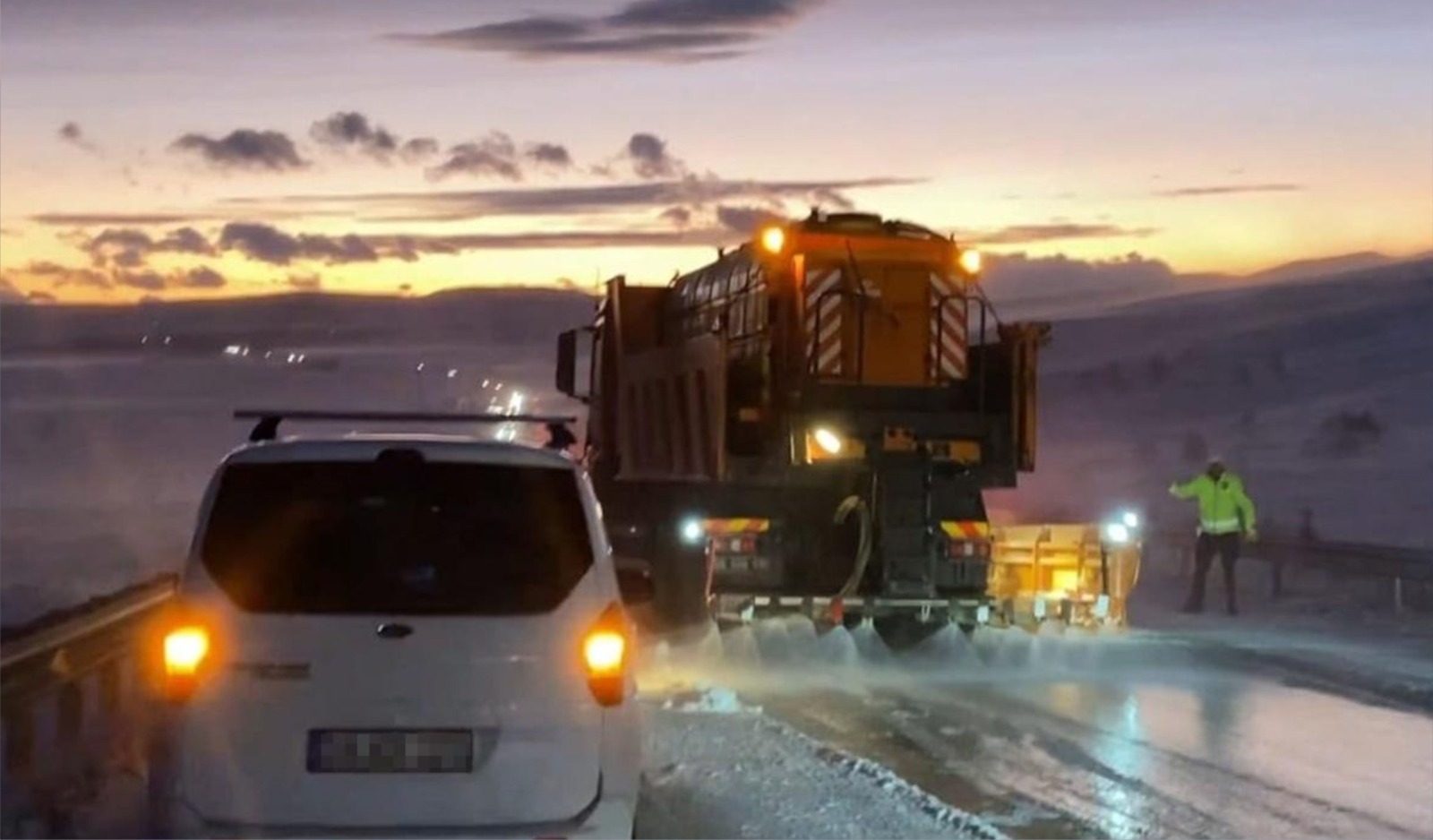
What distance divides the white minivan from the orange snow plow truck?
10.0m

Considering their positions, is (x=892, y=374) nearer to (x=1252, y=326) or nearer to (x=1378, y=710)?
(x=1378, y=710)

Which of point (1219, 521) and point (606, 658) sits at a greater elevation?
point (1219, 521)

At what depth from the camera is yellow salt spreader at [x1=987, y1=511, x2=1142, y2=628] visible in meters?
18.9

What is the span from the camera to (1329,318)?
292 feet

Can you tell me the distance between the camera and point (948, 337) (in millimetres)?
19422

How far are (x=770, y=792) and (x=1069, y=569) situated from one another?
26.8 ft

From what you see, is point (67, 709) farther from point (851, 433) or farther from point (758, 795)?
point (851, 433)

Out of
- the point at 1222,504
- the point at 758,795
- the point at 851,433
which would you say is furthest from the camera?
the point at 1222,504

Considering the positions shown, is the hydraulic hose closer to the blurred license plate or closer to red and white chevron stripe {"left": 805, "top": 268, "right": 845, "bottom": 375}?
red and white chevron stripe {"left": 805, "top": 268, "right": 845, "bottom": 375}

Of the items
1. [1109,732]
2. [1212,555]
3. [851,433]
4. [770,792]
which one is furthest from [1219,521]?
[770,792]

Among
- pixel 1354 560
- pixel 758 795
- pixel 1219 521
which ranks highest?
pixel 1219 521

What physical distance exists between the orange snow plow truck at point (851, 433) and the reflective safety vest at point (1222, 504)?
222 inches

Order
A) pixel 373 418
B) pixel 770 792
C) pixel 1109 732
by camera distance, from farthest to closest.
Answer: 1. pixel 1109 732
2. pixel 770 792
3. pixel 373 418

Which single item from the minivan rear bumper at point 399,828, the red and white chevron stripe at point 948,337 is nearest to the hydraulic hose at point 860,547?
the red and white chevron stripe at point 948,337
